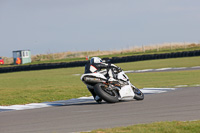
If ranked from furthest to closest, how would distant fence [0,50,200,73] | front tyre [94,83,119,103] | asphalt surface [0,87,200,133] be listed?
1. distant fence [0,50,200,73]
2. front tyre [94,83,119,103]
3. asphalt surface [0,87,200,133]

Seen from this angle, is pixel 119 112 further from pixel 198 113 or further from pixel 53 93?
pixel 53 93

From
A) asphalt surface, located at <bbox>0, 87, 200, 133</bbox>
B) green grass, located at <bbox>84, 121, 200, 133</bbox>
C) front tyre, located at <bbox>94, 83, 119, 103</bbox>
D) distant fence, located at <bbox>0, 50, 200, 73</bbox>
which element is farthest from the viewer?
distant fence, located at <bbox>0, 50, 200, 73</bbox>

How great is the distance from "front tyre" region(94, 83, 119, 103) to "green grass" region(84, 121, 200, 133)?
15.6 ft

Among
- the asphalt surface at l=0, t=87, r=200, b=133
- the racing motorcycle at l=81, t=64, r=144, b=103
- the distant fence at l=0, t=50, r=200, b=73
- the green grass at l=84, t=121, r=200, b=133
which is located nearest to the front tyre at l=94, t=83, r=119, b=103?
the racing motorcycle at l=81, t=64, r=144, b=103

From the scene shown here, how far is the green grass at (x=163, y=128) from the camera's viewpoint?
7.37 meters

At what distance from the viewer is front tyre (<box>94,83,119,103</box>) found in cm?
1273

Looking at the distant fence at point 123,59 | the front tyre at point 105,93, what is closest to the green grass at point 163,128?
the front tyre at point 105,93

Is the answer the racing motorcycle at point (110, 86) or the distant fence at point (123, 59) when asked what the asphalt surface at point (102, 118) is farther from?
the distant fence at point (123, 59)

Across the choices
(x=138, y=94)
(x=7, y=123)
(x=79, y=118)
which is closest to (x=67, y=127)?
(x=79, y=118)

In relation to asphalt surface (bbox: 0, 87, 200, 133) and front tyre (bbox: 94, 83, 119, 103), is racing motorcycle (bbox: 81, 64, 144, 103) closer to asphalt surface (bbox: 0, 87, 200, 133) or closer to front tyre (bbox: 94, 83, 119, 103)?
front tyre (bbox: 94, 83, 119, 103)

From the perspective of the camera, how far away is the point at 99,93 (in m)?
12.7

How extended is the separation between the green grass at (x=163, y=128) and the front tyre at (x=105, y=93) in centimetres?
477

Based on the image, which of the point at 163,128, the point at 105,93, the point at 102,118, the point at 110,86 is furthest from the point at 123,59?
the point at 163,128

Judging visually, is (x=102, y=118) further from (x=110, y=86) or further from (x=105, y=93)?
(x=110, y=86)
